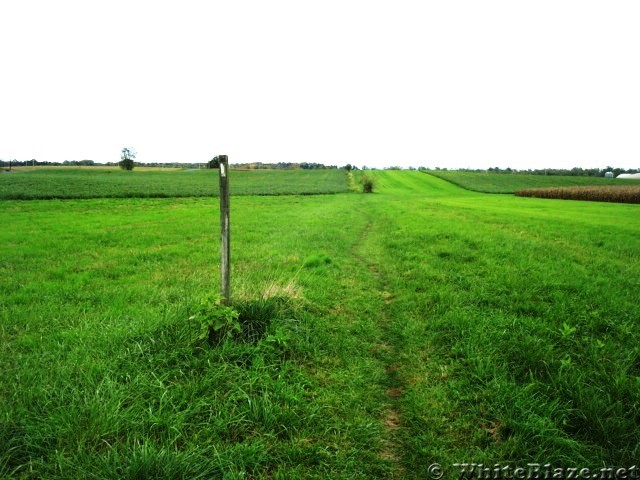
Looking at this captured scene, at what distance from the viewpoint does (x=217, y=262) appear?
Answer: 9930 mm

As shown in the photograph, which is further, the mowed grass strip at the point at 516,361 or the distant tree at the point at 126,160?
the distant tree at the point at 126,160

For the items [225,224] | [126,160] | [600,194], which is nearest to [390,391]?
[225,224]

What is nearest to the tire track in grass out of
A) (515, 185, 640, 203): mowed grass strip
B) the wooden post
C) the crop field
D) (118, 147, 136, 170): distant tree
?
the crop field

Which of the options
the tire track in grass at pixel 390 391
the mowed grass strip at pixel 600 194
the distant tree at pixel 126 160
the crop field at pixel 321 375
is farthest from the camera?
the distant tree at pixel 126 160

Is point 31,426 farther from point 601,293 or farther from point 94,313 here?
point 601,293

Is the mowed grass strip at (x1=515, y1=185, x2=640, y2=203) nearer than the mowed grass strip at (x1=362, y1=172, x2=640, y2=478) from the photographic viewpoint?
No

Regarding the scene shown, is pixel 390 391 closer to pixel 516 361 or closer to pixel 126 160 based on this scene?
pixel 516 361

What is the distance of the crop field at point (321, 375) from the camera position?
9.78 ft

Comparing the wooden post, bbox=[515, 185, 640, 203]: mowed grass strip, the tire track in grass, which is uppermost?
bbox=[515, 185, 640, 203]: mowed grass strip

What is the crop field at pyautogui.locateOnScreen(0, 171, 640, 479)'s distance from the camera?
2.98 metres

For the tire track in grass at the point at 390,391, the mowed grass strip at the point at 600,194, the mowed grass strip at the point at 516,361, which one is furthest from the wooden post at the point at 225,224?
the mowed grass strip at the point at 600,194

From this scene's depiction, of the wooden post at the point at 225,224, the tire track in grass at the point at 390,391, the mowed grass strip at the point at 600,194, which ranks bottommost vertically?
the tire track in grass at the point at 390,391

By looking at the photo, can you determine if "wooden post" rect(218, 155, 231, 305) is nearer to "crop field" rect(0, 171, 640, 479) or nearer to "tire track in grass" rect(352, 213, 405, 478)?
"crop field" rect(0, 171, 640, 479)

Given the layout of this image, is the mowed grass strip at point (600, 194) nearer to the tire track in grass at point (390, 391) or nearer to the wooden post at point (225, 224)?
the tire track in grass at point (390, 391)
